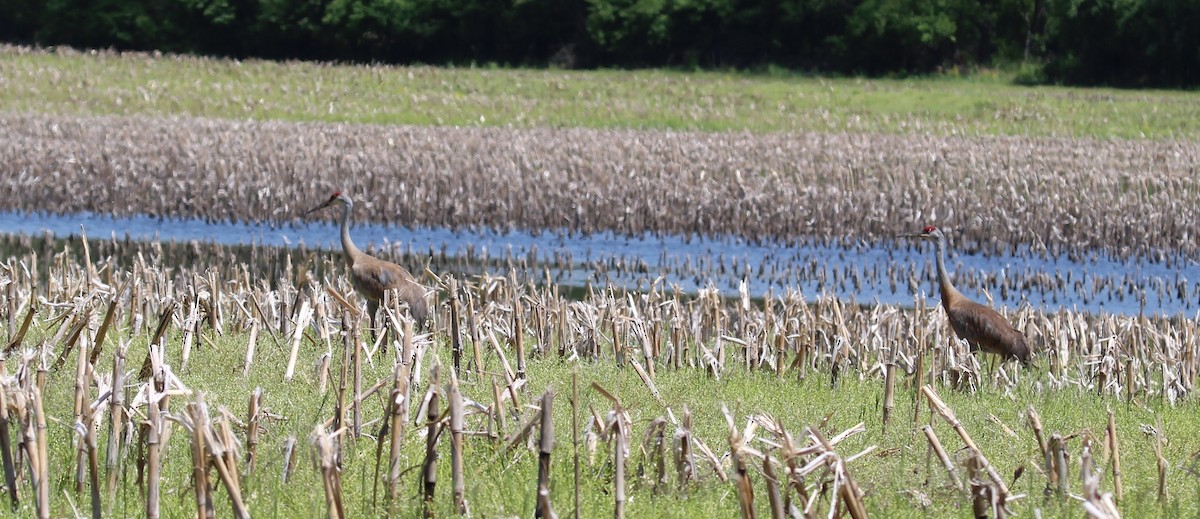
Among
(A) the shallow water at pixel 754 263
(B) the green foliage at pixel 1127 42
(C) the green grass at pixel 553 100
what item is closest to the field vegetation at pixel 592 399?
(A) the shallow water at pixel 754 263

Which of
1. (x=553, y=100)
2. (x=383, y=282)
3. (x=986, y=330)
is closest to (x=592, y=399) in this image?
(x=383, y=282)

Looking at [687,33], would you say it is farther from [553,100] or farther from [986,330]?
[986,330]

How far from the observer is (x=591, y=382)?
21.0 ft

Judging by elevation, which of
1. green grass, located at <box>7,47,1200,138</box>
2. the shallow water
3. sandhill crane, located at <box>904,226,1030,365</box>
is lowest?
the shallow water

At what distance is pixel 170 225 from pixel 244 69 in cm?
2144

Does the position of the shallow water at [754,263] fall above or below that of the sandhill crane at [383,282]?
below

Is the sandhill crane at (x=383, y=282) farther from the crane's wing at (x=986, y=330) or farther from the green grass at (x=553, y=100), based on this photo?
the green grass at (x=553, y=100)

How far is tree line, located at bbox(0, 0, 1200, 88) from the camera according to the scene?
45375mm

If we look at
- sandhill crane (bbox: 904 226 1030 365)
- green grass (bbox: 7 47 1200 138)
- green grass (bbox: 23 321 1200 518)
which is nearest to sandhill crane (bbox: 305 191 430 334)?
green grass (bbox: 23 321 1200 518)

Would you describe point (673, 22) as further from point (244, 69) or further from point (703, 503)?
point (703, 503)

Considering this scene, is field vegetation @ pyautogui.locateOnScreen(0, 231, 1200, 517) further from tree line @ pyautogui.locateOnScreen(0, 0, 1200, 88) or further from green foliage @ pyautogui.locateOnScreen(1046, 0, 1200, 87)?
tree line @ pyautogui.locateOnScreen(0, 0, 1200, 88)

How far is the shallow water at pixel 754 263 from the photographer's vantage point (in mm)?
14211

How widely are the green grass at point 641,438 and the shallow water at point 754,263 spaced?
16.0ft

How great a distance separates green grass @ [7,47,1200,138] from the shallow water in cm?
1246
